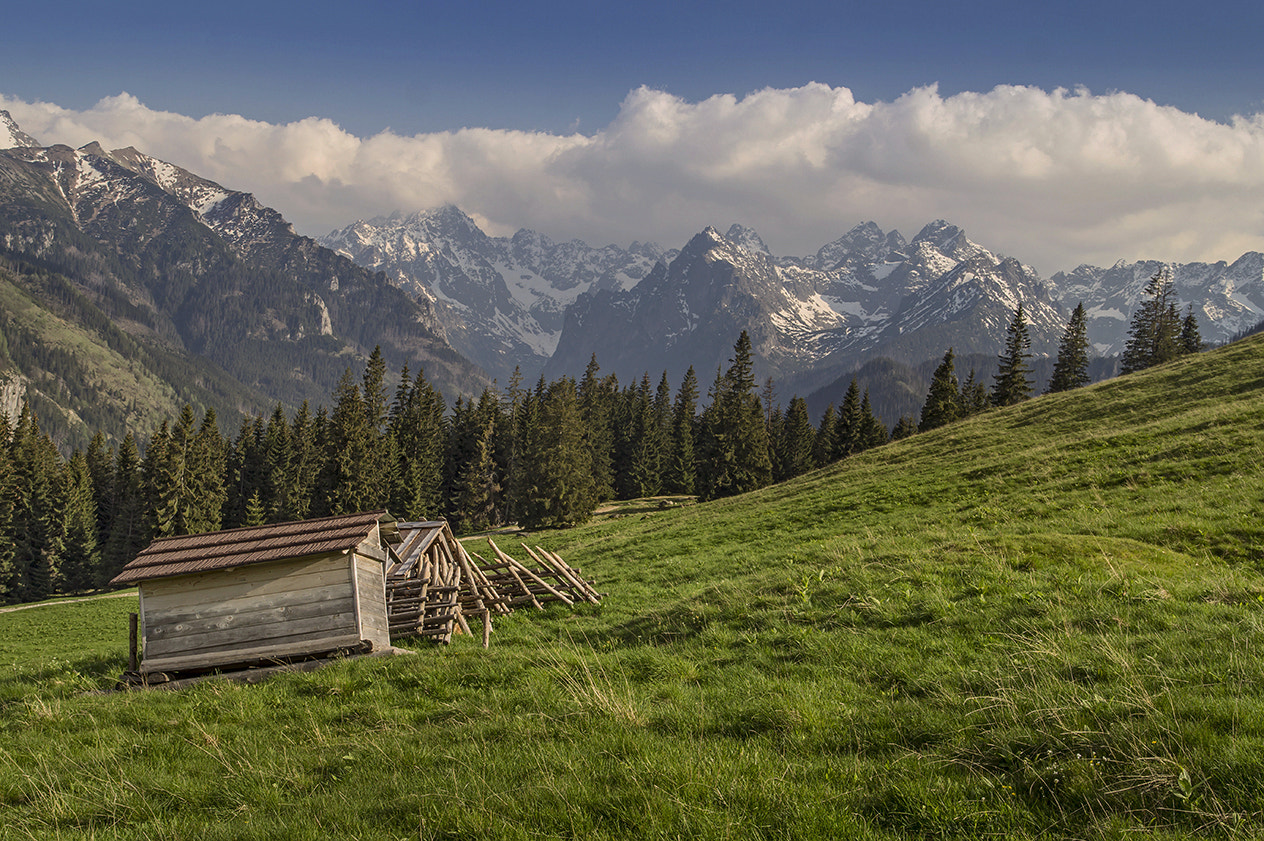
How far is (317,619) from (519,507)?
53.9 meters

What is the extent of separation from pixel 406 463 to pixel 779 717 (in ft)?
260

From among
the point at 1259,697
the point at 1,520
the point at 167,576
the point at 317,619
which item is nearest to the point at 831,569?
the point at 1259,697

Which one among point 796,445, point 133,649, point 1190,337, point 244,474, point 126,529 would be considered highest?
point 1190,337

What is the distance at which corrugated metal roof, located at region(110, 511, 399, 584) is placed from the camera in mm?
13656

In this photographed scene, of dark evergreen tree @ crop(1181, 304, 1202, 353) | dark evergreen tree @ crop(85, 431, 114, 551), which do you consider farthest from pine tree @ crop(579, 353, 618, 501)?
dark evergreen tree @ crop(1181, 304, 1202, 353)

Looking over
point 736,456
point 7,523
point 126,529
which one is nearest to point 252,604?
point 736,456

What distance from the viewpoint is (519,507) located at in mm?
67438

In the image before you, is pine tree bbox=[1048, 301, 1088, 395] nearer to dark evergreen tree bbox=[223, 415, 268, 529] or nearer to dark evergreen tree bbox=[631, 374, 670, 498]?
dark evergreen tree bbox=[631, 374, 670, 498]

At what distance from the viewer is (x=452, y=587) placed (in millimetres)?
15930

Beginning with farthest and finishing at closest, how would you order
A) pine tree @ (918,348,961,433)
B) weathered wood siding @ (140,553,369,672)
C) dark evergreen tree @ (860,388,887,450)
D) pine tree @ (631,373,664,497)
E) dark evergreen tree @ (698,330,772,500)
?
pine tree @ (631,373,664,497)
dark evergreen tree @ (860,388,887,450)
dark evergreen tree @ (698,330,772,500)
pine tree @ (918,348,961,433)
weathered wood siding @ (140,553,369,672)

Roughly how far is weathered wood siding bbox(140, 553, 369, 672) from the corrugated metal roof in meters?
0.30

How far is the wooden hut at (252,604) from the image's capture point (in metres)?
13.6

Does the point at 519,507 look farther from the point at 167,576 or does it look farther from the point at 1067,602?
the point at 1067,602

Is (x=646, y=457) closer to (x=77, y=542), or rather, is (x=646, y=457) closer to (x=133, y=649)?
(x=77, y=542)
